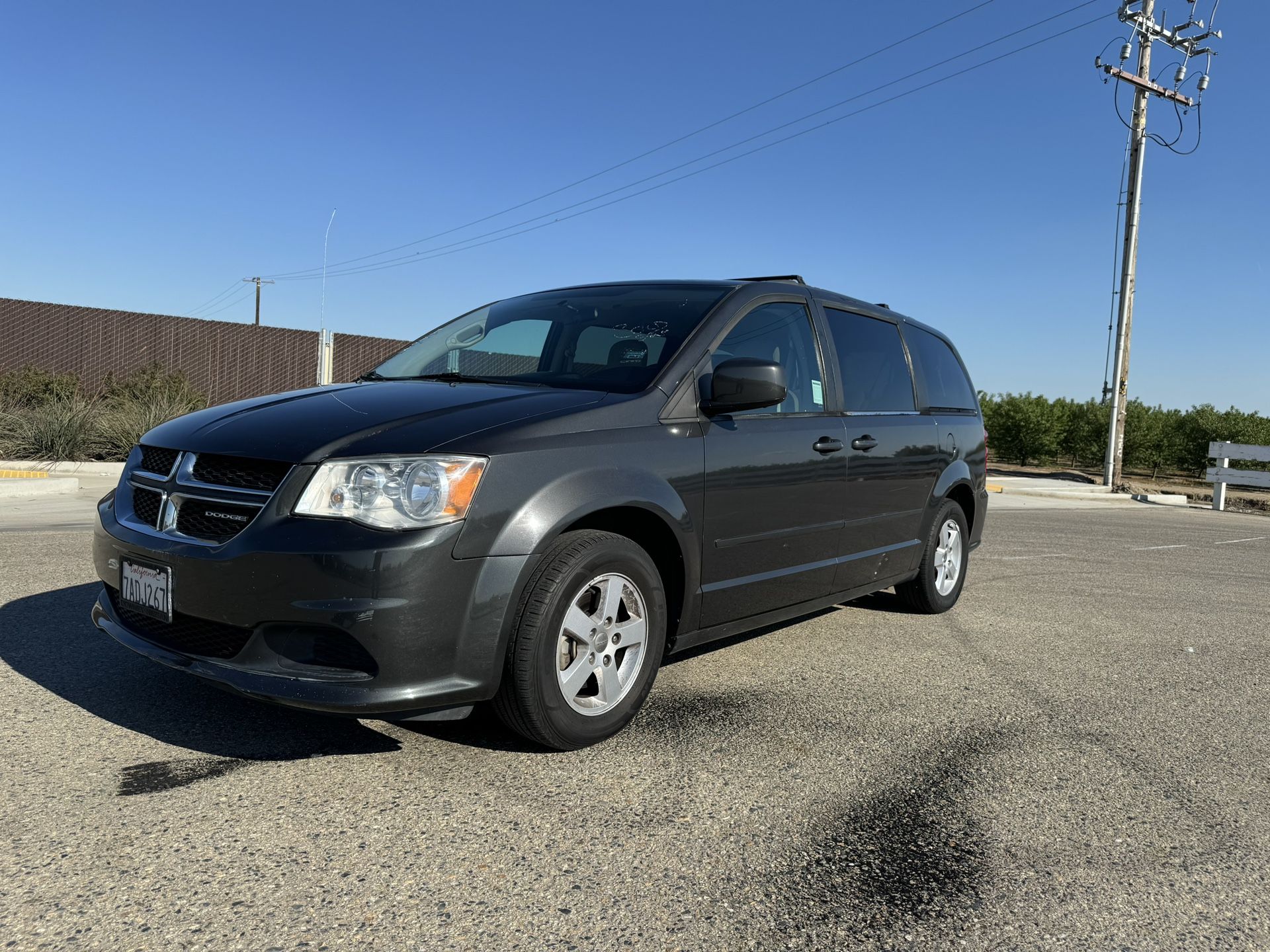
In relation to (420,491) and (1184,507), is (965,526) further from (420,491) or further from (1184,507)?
(1184,507)

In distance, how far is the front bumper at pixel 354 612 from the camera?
2.85 metres

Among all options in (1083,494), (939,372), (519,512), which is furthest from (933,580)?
(1083,494)

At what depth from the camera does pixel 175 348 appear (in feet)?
74.1

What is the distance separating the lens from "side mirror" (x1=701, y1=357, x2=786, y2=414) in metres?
3.71

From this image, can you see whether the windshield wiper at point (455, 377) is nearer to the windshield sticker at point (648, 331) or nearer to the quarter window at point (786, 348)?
the windshield sticker at point (648, 331)

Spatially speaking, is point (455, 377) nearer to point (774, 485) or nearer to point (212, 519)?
point (212, 519)

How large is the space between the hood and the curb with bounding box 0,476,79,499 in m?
8.41

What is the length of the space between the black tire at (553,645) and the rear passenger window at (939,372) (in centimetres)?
307

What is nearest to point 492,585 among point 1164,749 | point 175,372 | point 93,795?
point 93,795

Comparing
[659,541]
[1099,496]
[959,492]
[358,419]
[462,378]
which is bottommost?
[1099,496]

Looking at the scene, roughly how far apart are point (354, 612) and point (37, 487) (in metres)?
10.0

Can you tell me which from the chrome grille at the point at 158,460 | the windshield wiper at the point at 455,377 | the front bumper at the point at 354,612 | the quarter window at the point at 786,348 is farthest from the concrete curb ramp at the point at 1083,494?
the chrome grille at the point at 158,460

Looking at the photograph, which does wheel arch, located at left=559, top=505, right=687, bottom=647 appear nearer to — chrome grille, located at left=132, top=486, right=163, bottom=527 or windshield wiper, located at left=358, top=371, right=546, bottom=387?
windshield wiper, located at left=358, top=371, right=546, bottom=387

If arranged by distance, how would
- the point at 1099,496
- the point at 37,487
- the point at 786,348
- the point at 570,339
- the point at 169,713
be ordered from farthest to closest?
1. the point at 1099,496
2. the point at 37,487
3. the point at 786,348
4. the point at 570,339
5. the point at 169,713
